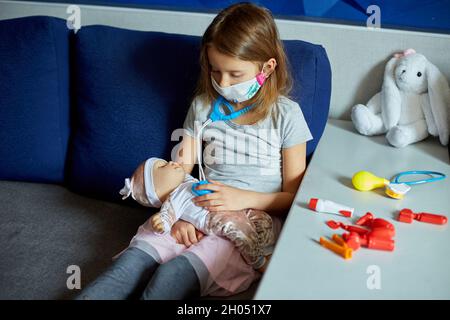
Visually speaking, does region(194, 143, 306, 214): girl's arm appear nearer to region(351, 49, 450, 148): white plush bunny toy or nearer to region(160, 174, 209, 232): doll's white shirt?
region(160, 174, 209, 232): doll's white shirt

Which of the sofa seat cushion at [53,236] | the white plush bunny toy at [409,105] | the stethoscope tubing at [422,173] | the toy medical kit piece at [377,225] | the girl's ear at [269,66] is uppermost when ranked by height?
the girl's ear at [269,66]

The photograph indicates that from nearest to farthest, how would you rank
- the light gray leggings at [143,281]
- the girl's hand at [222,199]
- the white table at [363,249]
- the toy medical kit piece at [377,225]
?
1. the white table at [363,249]
2. the toy medical kit piece at [377,225]
3. the light gray leggings at [143,281]
4. the girl's hand at [222,199]

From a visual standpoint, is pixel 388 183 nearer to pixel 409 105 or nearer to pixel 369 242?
pixel 369 242

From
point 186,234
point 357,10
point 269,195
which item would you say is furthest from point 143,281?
point 357,10

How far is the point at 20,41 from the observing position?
159 centimetres

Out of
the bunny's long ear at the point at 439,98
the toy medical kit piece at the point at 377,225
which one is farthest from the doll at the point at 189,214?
the bunny's long ear at the point at 439,98

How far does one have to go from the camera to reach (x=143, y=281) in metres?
1.20

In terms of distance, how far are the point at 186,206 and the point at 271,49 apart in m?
0.42

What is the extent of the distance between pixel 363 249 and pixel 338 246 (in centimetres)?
5

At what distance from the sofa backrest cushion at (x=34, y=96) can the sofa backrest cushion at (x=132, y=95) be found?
0.07 meters

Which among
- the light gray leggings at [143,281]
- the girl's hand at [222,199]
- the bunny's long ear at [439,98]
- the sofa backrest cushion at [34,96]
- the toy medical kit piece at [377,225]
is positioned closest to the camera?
the toy medical kit piece at [377,225]

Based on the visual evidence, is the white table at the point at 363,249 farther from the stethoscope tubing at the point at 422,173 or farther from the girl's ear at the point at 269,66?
the girl's ear at the point at 269,66

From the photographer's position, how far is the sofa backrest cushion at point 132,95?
144cm

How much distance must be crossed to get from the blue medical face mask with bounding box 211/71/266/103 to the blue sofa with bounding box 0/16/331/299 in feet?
0.54
